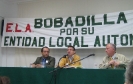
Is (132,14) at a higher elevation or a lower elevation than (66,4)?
lower

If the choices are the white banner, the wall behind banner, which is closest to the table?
the white banner

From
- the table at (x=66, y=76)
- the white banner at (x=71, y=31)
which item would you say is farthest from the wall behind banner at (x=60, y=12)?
the table at (x=66, y=76)

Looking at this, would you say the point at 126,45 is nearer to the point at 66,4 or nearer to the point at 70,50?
the point at 70,50

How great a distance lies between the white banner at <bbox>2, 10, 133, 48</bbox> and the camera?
11.6 feet

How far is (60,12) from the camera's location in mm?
4371

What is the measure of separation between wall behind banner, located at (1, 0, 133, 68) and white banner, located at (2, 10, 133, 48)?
24 centimetres

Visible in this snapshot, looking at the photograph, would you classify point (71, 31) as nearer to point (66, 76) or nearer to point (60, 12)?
point (60, 12)

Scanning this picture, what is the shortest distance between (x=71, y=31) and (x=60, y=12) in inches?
25.8

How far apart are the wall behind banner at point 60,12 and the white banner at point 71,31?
239 millimetres

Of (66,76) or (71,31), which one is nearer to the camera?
(66,76)

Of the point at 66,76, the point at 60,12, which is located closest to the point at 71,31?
the point at 60,12

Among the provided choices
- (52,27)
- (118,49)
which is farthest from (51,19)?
(118,49)

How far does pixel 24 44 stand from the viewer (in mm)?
4387

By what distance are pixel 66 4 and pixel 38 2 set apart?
796 millimetres
